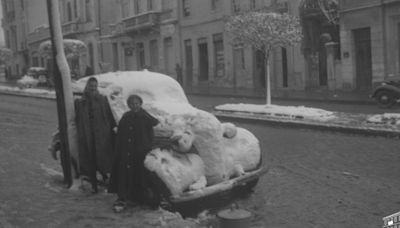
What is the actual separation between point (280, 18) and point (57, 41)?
11.3m

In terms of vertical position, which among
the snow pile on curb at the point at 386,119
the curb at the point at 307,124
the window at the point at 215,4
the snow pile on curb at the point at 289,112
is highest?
the window at the point at 215,4

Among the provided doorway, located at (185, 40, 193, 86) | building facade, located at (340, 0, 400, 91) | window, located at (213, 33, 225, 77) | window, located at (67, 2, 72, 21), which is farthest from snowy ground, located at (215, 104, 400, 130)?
window, located at (67, 2, 72, 21)

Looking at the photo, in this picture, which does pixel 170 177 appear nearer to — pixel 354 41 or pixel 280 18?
pixel 280 18

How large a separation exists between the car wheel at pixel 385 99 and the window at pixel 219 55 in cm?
1678

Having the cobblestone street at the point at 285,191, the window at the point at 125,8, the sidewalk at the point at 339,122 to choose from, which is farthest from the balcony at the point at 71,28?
the cobblestone street at the point at 285,191


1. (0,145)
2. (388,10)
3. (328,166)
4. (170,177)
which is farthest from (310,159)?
(388,10)

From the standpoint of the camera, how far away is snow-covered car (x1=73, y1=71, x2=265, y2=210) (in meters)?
6.42

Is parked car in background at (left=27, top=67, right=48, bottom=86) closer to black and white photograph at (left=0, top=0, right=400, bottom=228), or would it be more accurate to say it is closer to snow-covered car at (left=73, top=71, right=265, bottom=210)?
black and white photograph at (left=0, top=0, right=400, bottom=228)

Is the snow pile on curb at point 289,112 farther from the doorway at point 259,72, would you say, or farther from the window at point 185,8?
the window at point 185,8

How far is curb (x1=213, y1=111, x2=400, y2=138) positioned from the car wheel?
4437 mm

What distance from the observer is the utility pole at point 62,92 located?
7916 mm

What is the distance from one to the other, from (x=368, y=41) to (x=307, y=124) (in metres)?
13.0

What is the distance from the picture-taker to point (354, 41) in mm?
26656

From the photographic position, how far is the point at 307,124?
14.5 metres
